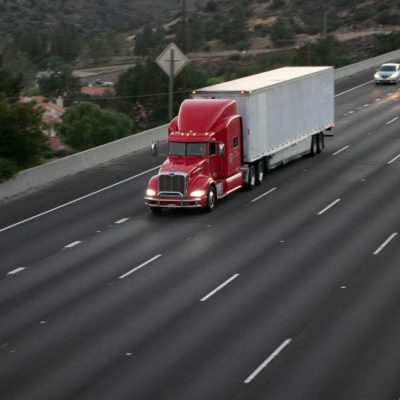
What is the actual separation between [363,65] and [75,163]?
42.7 m

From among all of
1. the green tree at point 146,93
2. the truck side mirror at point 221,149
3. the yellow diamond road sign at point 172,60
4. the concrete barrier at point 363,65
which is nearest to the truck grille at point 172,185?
the truck side mirror at point 221,149

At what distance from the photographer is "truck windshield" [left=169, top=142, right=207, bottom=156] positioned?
3691cm

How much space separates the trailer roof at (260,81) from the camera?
3994 cm

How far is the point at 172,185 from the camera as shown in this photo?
35.9m

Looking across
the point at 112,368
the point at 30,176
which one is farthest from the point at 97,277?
the point at 30,176

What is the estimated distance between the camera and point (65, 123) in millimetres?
94438

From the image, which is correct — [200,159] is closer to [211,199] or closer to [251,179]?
[211,199]

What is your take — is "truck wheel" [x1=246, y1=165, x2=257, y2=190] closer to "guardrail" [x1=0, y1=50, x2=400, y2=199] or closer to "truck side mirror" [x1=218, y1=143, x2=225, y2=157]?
"truck side mirror" [x1=218, y1=143, x2=225, y2=157]

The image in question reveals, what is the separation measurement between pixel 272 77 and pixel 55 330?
23.3m

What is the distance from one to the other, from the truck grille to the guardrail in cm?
764

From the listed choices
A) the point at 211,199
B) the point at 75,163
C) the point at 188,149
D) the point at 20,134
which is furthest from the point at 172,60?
the point at 211,199

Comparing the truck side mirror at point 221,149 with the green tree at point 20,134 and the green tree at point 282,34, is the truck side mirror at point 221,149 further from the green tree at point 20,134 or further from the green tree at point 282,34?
the green tree at point 282,34

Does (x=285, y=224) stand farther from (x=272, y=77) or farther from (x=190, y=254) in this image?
(x=272, y=77)

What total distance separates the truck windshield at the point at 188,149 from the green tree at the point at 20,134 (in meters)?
9.29
